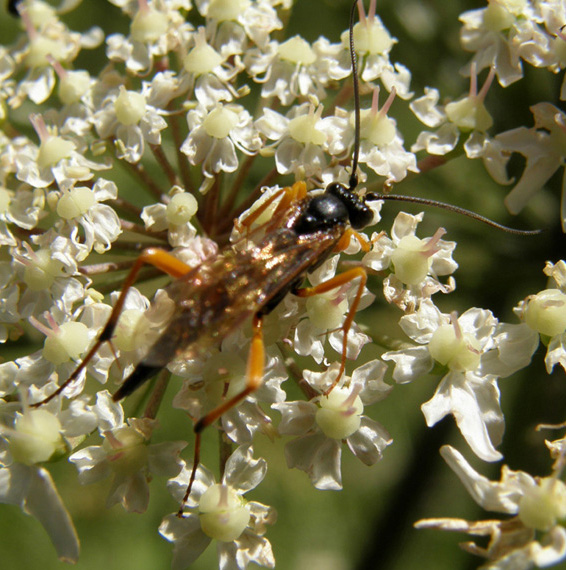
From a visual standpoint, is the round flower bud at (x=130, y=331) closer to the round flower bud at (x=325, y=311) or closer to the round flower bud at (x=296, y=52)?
the round flower bud at (x=325, y=311)

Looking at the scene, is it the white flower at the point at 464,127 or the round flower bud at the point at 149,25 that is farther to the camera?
the round flower bud at the point at 149,25

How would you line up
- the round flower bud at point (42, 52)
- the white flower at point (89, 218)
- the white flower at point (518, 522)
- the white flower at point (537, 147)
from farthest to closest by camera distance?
the round flower bud at point (42, 52), the white flower at point (537, 147), the white flower at point (89, 218), the white flower at point (518, 522)

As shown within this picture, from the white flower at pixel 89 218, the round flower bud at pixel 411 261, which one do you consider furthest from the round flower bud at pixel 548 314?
the white flower at pixel 89 218

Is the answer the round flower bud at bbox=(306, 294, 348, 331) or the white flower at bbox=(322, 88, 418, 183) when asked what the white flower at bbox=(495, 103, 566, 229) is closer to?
the white flower at bbox=(322, 88, 418, 183)

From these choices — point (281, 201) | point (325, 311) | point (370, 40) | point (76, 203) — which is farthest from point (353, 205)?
point (76, 203)

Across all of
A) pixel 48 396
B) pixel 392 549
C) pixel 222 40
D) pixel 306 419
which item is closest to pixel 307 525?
pixel 392 549

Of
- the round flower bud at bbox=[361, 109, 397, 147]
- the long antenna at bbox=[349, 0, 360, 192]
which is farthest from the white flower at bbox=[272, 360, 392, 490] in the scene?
the round flower bud at bbox=[361, 109, 397, 147]

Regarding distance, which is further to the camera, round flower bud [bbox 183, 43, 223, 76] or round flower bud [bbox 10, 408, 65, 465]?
round flower bud [bbox 183, 43, 223, 76]
